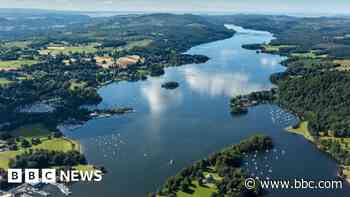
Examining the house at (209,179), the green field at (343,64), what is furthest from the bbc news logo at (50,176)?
the green field at (343,64)

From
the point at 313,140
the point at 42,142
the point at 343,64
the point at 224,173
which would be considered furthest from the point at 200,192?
the point at 343,64

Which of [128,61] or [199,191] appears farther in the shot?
[128,61]

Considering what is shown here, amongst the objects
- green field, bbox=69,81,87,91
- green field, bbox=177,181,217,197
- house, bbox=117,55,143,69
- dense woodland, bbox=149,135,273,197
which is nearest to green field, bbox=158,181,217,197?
green field, bbox=177,181,217,197

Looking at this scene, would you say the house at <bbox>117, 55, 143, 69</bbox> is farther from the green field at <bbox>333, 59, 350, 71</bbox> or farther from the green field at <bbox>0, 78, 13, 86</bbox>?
the green field at <bbox>333, 59, 350, 71</bbox>

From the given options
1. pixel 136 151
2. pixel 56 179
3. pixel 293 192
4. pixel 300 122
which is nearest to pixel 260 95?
pixel 300 122

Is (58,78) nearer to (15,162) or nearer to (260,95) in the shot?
(260,95)

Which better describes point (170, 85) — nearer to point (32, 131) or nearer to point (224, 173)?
point (32, 131)
